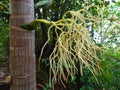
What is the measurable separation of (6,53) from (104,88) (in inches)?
47.2

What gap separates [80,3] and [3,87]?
3.49 feet

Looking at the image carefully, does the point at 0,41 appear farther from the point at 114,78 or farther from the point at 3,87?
the point at 114,78

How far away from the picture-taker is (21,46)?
67 centimetres

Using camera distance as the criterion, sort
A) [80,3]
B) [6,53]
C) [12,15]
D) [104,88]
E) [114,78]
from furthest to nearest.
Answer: [6,53]
[80,3]
[114,78]
[104,88]
[12,15]

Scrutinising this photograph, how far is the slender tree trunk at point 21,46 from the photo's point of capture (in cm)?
67

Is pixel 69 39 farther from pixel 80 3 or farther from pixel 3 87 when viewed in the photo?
pixel 80 3

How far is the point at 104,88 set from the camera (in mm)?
1465

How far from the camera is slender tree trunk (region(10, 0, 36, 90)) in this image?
67cm

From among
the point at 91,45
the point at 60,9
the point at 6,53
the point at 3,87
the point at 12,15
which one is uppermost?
the point at 60,9

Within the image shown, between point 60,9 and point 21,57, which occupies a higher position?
point 60,9

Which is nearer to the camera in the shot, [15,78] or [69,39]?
[69,39]

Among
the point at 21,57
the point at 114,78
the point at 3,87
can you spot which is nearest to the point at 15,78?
the point at 21,57

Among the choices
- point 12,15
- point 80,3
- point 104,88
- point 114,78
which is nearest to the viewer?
point 12,15

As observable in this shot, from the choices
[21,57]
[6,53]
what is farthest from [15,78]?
[6,53]
